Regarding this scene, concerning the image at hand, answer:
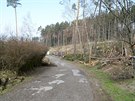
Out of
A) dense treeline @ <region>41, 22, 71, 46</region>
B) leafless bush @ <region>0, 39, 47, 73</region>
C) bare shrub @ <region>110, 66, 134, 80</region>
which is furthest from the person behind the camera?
dense treeline @ <region>41, 22, 71, 46</region>

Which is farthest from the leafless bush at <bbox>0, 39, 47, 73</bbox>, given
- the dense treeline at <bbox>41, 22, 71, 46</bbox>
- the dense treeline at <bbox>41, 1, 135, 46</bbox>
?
the dense treeline at <bbox>41, 22, 71, 46</bbox>

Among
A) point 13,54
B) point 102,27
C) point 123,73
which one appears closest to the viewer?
point 123,73

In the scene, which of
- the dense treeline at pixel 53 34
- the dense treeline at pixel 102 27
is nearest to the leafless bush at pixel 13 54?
the dense treeline at pixel 102 27

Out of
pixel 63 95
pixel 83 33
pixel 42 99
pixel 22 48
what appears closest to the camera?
pixel 42 99

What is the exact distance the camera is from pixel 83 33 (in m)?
59.5

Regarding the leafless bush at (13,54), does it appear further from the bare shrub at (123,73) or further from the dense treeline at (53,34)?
the dense treeline at (53,34)

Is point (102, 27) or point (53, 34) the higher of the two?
point (53, 34)

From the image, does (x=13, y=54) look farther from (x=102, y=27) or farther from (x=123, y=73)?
(x=102, y=27)

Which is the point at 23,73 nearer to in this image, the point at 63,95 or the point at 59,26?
the point at 63,95

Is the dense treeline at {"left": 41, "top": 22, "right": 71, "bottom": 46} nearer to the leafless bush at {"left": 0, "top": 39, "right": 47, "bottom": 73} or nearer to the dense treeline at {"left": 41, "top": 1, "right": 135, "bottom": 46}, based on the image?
the dense treeline at {"left": 41, "top": 1, "right": 135, "bottom": 46}

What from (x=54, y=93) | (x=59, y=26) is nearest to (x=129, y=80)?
(x=54, y=93)

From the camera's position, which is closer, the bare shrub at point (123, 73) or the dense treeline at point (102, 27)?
the dense treeline at point (102, 27)

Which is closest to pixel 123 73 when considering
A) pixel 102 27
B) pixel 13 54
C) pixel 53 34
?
pixel 13 54

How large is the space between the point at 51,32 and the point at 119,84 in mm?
125091
